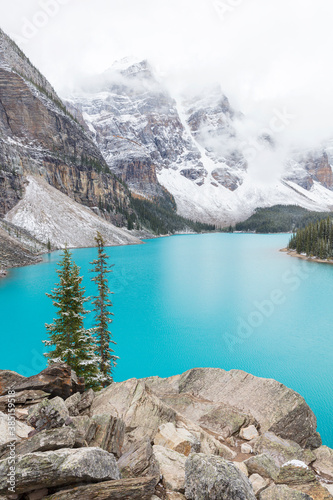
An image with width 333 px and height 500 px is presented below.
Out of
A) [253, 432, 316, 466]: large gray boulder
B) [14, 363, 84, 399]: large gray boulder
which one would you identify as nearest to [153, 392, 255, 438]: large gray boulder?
[253, 432, 316, 466]: large gray boulder

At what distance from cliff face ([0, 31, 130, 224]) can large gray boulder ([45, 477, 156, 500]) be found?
4178 inches

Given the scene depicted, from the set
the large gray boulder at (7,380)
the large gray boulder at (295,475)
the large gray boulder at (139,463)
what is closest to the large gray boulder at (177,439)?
the large gray boulder at (139,463)

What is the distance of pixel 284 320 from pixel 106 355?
22321mm

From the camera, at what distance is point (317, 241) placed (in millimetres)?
77500

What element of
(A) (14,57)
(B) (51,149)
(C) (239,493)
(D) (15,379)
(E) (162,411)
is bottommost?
(E) (162,411)

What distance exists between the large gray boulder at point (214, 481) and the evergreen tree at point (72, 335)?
355 inches

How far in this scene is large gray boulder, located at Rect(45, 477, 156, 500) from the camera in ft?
14.2

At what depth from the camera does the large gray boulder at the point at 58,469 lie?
4.29m

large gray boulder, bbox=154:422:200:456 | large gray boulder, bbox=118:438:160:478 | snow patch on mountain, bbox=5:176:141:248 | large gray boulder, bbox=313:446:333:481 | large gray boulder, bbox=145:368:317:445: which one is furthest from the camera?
snow patch on mountain, bbox=5:176:141:248

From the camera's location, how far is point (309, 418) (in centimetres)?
1156

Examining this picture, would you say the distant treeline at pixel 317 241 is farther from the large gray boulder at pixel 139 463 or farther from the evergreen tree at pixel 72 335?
the large gray boulder at pixel 139 463

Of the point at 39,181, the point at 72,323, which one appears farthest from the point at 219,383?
the point at 39,181

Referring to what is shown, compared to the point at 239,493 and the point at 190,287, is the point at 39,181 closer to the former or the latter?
the point at 190,287

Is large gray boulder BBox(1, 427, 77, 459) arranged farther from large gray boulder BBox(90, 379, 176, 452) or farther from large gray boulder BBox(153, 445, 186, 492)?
large gray boulder BBox(90, 379, 176, 452)
